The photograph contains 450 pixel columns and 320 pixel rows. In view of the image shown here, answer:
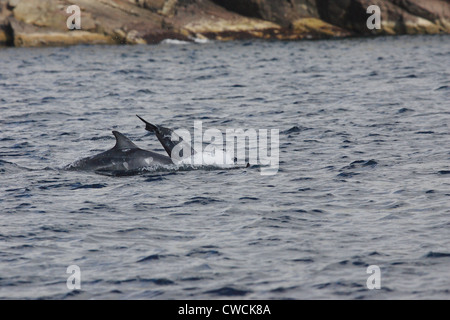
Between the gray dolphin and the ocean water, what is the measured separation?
1.19 ft

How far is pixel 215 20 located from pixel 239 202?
42595 mm

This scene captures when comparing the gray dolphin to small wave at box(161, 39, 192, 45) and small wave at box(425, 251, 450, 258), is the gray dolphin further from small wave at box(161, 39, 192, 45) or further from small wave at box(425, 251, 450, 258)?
small wave at box(161, 39, 192, 45)

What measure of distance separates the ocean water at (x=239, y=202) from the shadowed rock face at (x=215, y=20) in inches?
886

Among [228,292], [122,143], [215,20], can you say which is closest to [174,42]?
[215,20]

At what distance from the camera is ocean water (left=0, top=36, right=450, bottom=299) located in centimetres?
1035

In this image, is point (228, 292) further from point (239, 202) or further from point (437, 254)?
point (239, 202)

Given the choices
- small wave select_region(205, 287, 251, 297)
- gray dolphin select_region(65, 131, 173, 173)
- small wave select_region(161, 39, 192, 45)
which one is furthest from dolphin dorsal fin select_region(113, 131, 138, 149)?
small wave select_region(161, 39, 192, 45)

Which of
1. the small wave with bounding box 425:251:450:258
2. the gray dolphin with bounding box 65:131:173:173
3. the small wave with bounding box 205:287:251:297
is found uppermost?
the gray dolphin with bounding box 65:131:173:173

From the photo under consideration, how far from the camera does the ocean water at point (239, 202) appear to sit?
408 inches

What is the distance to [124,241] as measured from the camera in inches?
468

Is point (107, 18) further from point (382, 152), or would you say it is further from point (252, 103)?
point (382, 152)

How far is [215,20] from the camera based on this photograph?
55.2 m

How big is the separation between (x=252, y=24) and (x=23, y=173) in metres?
41.5
